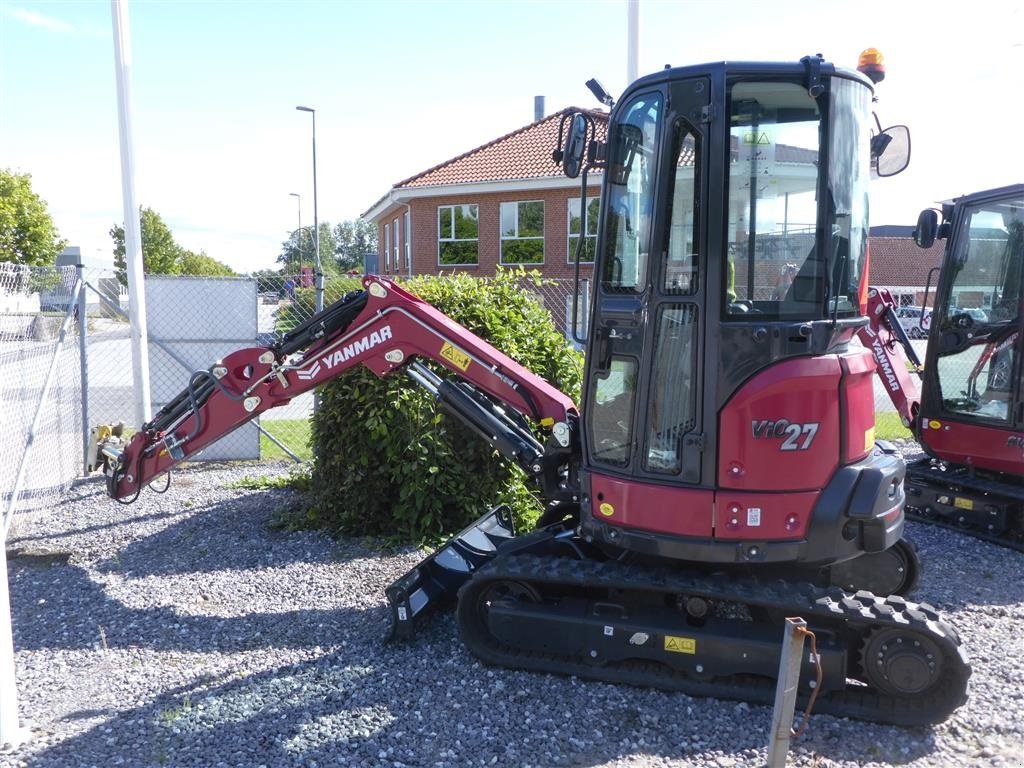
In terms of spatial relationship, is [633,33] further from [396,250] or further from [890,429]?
[396,250]

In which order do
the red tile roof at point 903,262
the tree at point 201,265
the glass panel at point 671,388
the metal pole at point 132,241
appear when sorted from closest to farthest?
the glass panel at point 671,388
the metal pole at point 132,241
the red tile roof at point 903,262
the tree at point 201,265

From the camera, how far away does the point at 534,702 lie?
421 centimetres

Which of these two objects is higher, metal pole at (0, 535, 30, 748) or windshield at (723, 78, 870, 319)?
windshield at (723, 78, 870, 319)

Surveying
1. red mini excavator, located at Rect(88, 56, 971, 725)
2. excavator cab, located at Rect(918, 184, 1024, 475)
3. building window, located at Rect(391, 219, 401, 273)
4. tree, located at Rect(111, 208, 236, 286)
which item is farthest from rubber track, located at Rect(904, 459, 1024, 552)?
tree, located at Rect(111, 208, 236, 286)

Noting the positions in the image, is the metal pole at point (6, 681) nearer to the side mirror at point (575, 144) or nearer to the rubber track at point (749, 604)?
the rubber track at point (749, 604)

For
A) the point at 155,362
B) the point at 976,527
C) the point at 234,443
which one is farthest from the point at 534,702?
the point at 155,362

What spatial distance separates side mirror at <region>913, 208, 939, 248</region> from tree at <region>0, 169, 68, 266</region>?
36.4 m

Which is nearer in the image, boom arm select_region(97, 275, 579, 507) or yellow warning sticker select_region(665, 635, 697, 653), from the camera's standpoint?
yellow warning sticker select_region(665, 635, 697, 653)

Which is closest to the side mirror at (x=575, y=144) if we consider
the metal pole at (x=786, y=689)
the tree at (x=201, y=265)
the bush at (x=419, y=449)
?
the metal pole at (x=786, y=689)

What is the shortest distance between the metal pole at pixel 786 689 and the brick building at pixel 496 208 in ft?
66.7

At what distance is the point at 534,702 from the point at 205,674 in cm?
188

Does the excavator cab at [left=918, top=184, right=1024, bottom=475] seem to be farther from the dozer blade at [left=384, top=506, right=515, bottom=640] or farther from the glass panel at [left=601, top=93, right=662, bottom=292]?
the dozer blade at [left=384, top=506, right=515, bottom=640]

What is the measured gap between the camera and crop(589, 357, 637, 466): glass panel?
13.9ft

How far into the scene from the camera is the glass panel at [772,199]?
3914 mm
